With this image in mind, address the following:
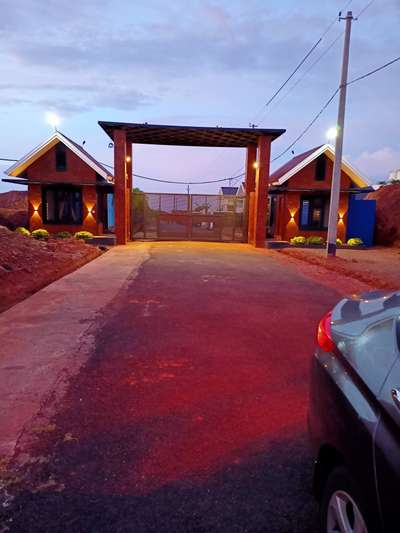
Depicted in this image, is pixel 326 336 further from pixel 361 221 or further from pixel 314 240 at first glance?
pixel 361 221

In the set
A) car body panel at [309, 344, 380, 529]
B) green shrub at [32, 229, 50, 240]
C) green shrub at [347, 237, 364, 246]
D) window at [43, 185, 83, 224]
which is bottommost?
green shrub at [347, 237, 364, 246]

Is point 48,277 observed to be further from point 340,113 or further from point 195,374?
→ point 340,113

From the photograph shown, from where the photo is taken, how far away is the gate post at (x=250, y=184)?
2414 cm

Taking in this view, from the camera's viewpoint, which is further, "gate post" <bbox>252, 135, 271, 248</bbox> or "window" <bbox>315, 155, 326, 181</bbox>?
"window" <bbox>315, 155, 326, 181</bbox>

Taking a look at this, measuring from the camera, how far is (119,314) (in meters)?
7.09

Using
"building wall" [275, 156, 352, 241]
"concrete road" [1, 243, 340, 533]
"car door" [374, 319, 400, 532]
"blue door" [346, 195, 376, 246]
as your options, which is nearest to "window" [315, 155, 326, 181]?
"building wall" [275, 156, 352, 241]

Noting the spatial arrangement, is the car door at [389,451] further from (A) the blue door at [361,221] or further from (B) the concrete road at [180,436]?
(A) the blue door at [361,221]

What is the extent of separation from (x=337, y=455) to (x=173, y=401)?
2.13 metres

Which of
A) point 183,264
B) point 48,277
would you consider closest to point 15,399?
point 48,277

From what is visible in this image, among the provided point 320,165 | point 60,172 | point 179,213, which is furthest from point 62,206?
point 320,165

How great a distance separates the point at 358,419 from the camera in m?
1.82

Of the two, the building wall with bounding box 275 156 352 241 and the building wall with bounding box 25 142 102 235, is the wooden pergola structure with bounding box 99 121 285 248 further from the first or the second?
the building wall with bounding box 275 156 352 241

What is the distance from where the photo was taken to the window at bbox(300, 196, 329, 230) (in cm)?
2644

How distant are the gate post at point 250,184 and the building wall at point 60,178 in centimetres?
942
